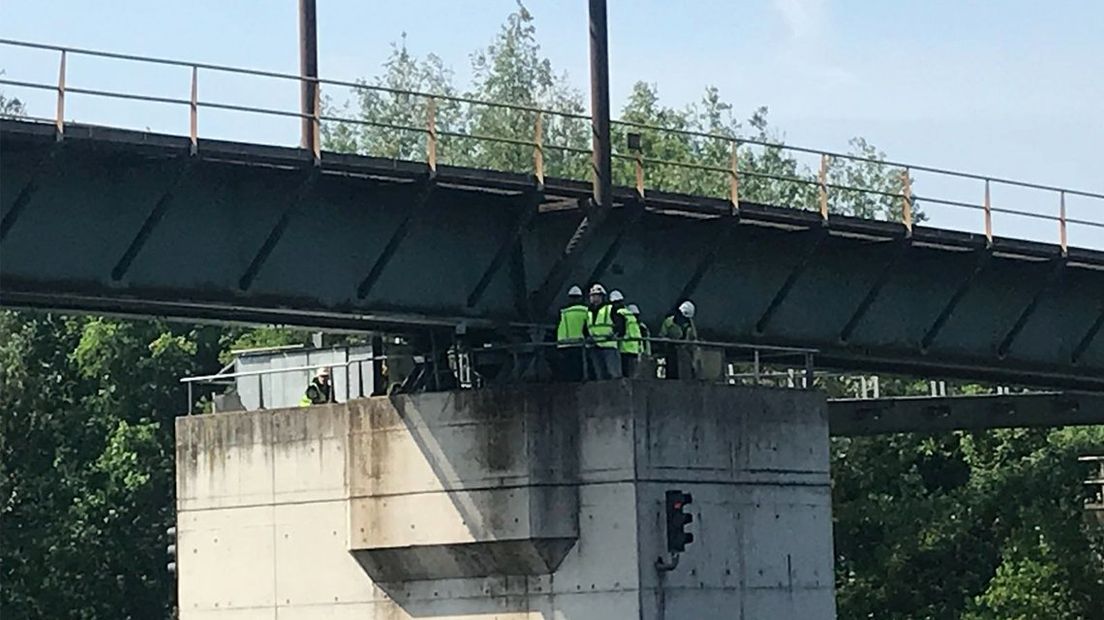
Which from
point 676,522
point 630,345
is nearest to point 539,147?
point 630,345

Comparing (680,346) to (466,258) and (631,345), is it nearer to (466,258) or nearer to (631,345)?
(631,345)

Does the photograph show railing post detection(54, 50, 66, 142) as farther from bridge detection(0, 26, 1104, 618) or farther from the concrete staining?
the concrete staining

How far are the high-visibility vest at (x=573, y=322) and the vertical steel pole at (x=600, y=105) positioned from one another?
1.48 m

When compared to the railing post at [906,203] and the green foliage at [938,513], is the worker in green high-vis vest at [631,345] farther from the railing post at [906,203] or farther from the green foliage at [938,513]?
the green foliage at [938,513]

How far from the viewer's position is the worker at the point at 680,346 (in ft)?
113

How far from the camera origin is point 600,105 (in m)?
33.1

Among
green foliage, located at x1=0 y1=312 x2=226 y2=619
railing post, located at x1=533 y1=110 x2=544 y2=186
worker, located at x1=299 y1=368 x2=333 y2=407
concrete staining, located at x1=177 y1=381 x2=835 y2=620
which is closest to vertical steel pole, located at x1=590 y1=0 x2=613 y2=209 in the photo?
railing post, located at x1=533 y1=110 x2=544 y2=186

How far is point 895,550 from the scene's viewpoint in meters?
65.1

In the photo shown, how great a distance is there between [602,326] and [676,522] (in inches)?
111

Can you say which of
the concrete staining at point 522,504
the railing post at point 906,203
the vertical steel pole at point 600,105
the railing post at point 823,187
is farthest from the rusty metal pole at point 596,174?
the railing post at point 906,203

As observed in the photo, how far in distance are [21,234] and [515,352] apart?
777 cm

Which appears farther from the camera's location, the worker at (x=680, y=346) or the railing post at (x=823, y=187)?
the railing post at (x=823, y=187)

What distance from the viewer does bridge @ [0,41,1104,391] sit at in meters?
29.2

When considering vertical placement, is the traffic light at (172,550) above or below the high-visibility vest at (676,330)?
below
